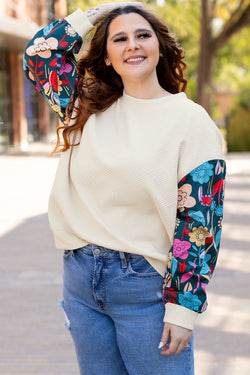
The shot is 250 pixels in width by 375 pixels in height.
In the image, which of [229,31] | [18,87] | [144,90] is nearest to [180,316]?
[144,90]

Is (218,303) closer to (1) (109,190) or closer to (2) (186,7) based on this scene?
(1) (109,190)

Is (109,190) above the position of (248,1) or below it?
below

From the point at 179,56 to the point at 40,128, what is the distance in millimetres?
22490

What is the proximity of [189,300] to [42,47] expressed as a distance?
1157mm

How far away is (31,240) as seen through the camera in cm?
685

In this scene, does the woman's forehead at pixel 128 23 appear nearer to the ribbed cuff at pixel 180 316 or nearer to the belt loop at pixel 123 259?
the belt loop at pixel 123 259

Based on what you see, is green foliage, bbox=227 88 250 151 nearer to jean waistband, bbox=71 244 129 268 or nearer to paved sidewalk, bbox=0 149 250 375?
paved sidewalk, bbox=0 149 250 375

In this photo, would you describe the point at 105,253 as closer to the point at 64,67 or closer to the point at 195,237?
the point at 195,237

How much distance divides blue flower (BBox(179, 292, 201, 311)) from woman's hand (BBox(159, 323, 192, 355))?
2.9 inches

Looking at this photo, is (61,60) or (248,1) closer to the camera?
(61,60)

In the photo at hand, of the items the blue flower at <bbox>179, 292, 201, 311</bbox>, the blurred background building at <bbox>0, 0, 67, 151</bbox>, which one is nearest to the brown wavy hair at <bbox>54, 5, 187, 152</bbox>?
→ the blue flower at <bbox>179, 292, 201, 311</bbox>

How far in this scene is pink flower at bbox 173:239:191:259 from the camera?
169 cm

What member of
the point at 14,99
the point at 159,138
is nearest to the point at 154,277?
the point at 159,138

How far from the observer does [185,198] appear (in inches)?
67.6
